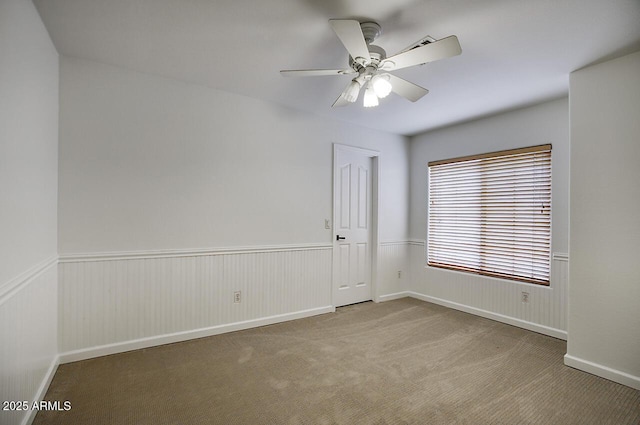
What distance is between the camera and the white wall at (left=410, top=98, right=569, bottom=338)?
10.6 ft

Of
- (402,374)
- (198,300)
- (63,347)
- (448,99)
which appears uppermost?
(448,99)

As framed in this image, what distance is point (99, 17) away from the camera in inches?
79.6

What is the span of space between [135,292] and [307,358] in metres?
1.65

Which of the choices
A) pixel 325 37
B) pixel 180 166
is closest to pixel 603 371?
pixel 325 37

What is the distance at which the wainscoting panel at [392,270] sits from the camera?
14.9ft

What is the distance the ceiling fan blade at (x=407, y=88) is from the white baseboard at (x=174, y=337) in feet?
8.73

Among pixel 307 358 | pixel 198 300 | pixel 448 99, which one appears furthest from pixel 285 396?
pixel 448 99

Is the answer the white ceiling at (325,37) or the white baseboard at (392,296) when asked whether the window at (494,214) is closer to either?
the white baseboard at (392,296)

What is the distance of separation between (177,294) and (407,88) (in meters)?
2.75

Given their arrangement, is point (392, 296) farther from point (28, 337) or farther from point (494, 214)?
point (28, 337)

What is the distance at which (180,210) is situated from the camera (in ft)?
9.84

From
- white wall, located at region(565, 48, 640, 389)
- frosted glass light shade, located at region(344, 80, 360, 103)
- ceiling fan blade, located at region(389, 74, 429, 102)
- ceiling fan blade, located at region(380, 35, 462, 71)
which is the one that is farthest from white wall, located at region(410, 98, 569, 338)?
frosted glass light shade, located at region(344, 80, 360, 103)

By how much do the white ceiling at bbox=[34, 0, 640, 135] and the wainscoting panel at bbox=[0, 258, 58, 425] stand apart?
1675mm

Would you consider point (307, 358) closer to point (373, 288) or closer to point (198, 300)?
point (198, 300)
